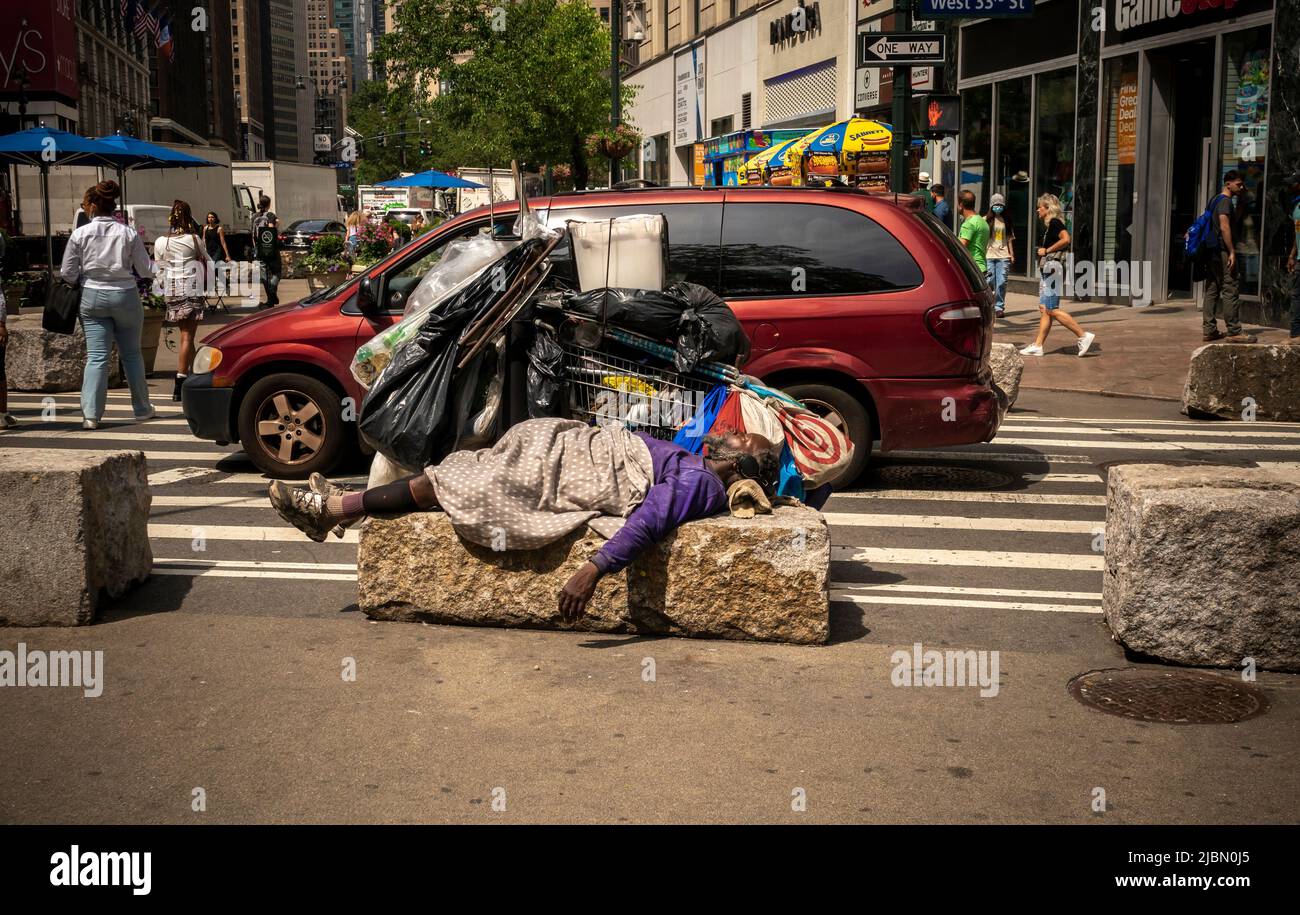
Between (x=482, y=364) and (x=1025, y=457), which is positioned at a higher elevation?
(x=482, y=364)

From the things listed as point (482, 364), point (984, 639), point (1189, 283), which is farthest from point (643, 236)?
point (1189, 283)

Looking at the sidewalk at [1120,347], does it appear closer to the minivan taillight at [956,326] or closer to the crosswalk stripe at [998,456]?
the crosswalk stripe at [998,456]

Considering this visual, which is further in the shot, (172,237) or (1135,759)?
(172,237)

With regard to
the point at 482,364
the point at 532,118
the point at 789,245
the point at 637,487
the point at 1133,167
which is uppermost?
the point at 532,118

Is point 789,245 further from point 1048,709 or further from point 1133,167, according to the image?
point 1133,167

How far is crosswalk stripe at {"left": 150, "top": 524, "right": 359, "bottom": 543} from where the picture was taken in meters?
7.86

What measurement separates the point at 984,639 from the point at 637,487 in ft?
5.38

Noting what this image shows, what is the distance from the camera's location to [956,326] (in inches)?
347

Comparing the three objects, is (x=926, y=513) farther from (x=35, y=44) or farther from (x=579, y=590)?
(x=35, y=44)

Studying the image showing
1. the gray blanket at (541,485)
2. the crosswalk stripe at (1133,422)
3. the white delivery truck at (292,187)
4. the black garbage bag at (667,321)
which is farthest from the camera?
the white delivery truck at (292,187)

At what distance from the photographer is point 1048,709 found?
5.11 m

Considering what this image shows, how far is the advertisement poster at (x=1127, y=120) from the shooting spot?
21922 mm

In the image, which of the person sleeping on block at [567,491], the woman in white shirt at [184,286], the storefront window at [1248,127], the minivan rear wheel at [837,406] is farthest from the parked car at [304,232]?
the person sleeping on block at [567,491]

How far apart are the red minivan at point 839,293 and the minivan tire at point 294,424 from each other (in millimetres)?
642
